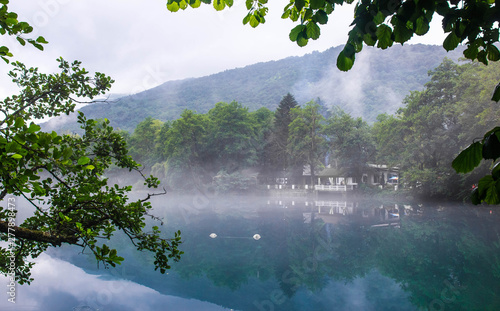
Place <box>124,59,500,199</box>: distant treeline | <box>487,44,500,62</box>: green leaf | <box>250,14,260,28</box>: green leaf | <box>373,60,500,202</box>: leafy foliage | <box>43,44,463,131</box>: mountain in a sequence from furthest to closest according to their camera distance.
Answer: <box>43,44,463,131</box>: mountain, <box>124,59,500,199</box>: distant treeline, <box>373,60,500,202</box>: leafy foliage, <box>250,14,260,28</box>: green leaf, <box>487,44,500,62</box>: green leaf

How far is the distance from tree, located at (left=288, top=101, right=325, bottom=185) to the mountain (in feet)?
132

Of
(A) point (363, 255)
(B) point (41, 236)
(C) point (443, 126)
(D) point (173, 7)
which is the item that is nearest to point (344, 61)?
(D) point (173, 7)

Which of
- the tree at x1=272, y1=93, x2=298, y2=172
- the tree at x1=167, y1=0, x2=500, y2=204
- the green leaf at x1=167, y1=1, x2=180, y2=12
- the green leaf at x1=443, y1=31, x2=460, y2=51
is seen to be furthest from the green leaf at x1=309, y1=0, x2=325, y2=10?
the tree at x1=272, y1=93, x2=298, y2=172

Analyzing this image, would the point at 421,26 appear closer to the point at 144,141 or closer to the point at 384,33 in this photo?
the point at 384,33

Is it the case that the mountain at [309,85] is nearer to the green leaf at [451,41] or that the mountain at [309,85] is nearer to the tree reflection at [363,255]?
the tree reflection at [363,255]

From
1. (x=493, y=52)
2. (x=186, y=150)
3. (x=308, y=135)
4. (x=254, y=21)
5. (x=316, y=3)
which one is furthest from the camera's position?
(x=186, y=150)

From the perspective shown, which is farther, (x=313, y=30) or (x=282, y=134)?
(x=282, y=134)

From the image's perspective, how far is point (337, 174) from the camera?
3847cm

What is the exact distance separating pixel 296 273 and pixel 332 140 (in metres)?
26.5

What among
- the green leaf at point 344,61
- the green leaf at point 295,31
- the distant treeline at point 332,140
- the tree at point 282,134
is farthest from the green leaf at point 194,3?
the tree at point 282,134

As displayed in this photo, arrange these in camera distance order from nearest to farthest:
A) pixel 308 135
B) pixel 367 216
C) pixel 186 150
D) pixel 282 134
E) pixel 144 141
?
1. pixel 367 216
2. pixel 308 135
3. pixel 282 134
4. pixel 186 150
5. pixel 144 141

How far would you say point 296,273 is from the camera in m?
9.70

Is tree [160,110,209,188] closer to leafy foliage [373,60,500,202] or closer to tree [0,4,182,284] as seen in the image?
leafy foliage [373,60,500,202]

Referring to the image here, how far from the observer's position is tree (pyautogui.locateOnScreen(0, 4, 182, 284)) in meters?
→ 1.38
